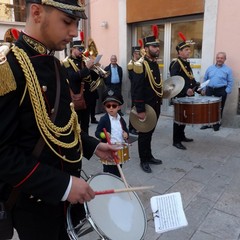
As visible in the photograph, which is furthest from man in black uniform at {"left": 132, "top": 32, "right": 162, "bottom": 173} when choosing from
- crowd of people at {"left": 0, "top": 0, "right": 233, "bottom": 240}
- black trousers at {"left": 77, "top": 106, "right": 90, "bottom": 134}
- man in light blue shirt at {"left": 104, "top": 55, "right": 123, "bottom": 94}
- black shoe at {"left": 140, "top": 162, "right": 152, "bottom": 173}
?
man in light blue shirt at {"left": 104, "top": 55, "right": 123, "bottom": 94}

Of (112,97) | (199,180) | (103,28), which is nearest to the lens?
(112,97)

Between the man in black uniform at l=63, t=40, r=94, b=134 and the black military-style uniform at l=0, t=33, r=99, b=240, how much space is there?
312 cm

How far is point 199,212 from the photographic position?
2.96 m

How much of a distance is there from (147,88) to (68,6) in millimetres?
2838

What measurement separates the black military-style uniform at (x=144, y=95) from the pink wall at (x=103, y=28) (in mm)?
4425

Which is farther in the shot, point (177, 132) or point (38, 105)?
point (177, 132)

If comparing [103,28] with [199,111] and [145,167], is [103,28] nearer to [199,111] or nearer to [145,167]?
[199,111]

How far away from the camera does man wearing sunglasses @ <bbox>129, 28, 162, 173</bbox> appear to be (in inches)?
153

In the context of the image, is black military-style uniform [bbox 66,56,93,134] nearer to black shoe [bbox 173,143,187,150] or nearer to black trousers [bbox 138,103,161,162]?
black trousers [bbox 138,103,161,162]

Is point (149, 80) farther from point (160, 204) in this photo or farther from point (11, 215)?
point (11, 215)

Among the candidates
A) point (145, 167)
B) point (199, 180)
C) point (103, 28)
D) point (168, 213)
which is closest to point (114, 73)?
point (103, 28)

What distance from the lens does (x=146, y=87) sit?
13.0ft

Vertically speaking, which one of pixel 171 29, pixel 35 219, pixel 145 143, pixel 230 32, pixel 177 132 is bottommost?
pixel 177 132

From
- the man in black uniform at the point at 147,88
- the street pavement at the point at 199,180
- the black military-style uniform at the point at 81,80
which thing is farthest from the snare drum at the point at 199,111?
the black military-style uniform at the point at 81,80
